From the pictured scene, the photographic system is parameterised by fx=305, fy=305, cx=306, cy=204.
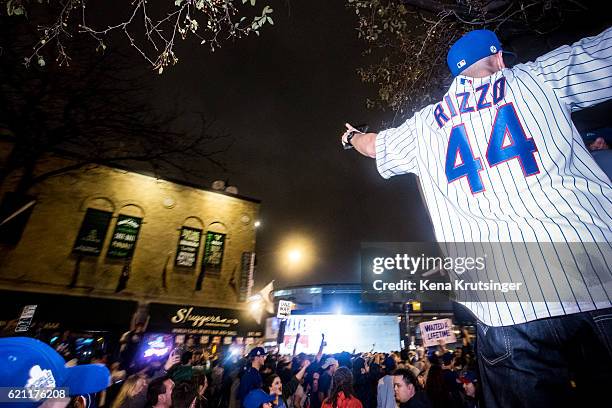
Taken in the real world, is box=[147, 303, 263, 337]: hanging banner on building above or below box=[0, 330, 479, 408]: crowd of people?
above

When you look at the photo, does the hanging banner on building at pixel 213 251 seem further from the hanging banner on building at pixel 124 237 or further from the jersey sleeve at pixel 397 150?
the jersey sleeve at pixel 397 150

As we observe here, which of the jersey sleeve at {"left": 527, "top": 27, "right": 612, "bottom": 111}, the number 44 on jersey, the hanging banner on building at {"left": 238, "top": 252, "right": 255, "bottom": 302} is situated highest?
the hanging banner on building at {"left": 238, "top": 252, "right": 255, "bottom": 302}

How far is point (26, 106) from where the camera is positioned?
1018 cm

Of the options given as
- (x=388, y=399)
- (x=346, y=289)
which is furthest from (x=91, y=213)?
(x=346, y=289)

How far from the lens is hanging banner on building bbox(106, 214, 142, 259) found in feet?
59.5

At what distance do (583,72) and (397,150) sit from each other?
104 cm

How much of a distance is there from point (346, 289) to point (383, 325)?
9.23 metres

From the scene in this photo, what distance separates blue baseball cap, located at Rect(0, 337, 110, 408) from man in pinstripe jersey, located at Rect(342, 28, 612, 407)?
2.42 meters

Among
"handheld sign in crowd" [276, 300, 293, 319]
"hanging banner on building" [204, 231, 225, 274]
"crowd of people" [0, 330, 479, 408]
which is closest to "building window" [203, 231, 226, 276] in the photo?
"hanging banner on building" [204, 231, 225, 274]

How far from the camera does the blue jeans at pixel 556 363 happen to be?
4.00ft

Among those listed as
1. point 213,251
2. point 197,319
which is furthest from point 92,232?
point 197,319

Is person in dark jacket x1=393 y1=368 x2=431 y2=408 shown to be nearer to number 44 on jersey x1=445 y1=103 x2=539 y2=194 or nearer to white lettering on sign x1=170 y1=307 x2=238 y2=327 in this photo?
number 44 on jersey x1=445 y1=103 x2=539 y2=194

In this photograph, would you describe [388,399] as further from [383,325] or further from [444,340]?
[383,325]

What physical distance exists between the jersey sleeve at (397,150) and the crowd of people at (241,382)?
1507 mm
